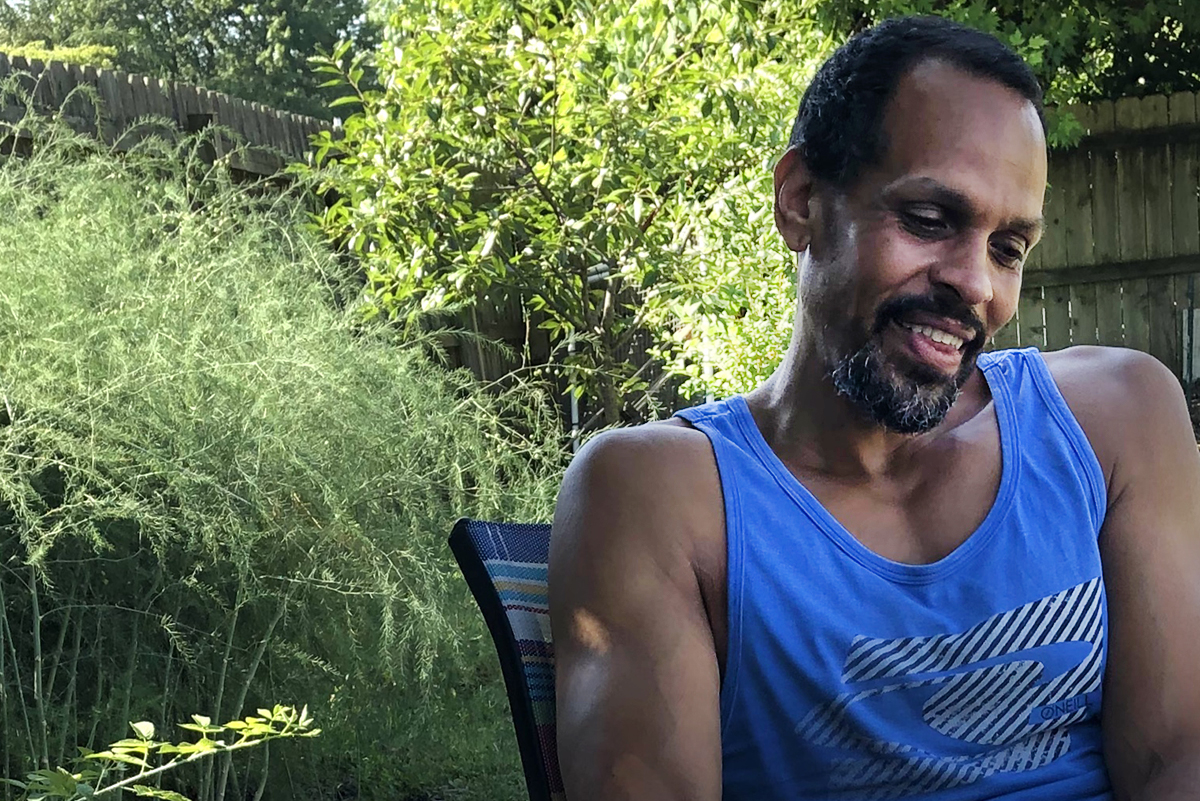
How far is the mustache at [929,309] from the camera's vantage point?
1.53m

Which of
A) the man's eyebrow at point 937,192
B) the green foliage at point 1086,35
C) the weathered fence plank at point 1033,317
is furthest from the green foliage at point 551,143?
the weathered fence plank at point 1033,317

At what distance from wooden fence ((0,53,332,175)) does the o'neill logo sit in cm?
253

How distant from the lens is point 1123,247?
665 cm

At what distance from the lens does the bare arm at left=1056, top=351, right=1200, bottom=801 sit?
4.92ft

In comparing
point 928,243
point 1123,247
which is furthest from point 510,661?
point 1123,247

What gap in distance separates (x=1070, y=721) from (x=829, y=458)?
1.27 ft

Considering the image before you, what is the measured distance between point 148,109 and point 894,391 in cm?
352

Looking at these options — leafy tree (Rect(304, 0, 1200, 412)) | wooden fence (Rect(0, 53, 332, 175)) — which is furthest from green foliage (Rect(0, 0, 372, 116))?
leafy tree (Rect(304, 0, 1200, 412))

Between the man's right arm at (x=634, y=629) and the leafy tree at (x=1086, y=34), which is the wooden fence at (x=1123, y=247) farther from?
the man's right arm at (x=634, y=629)

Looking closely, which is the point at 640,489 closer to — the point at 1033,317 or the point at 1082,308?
the point at 1033,317

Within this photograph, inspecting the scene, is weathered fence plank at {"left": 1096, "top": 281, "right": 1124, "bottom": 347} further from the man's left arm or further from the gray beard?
the gray beard

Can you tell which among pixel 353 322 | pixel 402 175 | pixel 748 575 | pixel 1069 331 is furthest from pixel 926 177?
pixel 1069 331

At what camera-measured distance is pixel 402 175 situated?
4094 mm

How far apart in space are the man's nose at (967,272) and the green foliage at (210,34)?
74.0 ft
